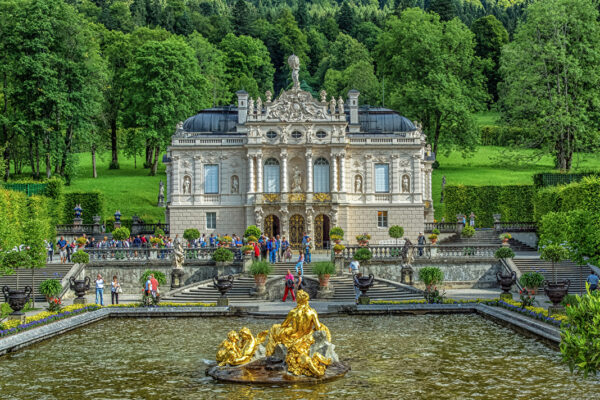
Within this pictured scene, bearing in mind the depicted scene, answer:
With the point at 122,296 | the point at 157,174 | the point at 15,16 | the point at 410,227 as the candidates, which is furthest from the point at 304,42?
the point at 122,296

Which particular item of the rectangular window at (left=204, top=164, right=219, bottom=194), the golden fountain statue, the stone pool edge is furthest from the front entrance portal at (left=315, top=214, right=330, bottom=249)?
the golden fountain statue

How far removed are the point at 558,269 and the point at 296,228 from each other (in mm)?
18056

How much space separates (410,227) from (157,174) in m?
28.3

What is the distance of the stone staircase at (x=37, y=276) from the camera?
38378 mm

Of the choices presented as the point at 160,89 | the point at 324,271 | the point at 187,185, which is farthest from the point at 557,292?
the point at 160,89

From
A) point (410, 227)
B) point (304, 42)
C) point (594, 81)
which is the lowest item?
point (410, 227)

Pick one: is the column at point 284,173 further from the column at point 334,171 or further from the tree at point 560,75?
the tree at point 560,75

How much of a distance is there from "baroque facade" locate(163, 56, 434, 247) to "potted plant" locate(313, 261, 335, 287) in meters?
14.6

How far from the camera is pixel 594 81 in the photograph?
5447cm

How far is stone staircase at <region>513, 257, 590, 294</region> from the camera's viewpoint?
39188mm

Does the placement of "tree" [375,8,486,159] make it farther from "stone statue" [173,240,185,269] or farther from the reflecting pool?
the reflecting pool

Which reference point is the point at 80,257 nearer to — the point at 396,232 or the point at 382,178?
the point at 396,232

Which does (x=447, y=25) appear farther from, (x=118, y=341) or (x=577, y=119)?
(x=118, y=341)

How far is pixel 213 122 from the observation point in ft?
181
